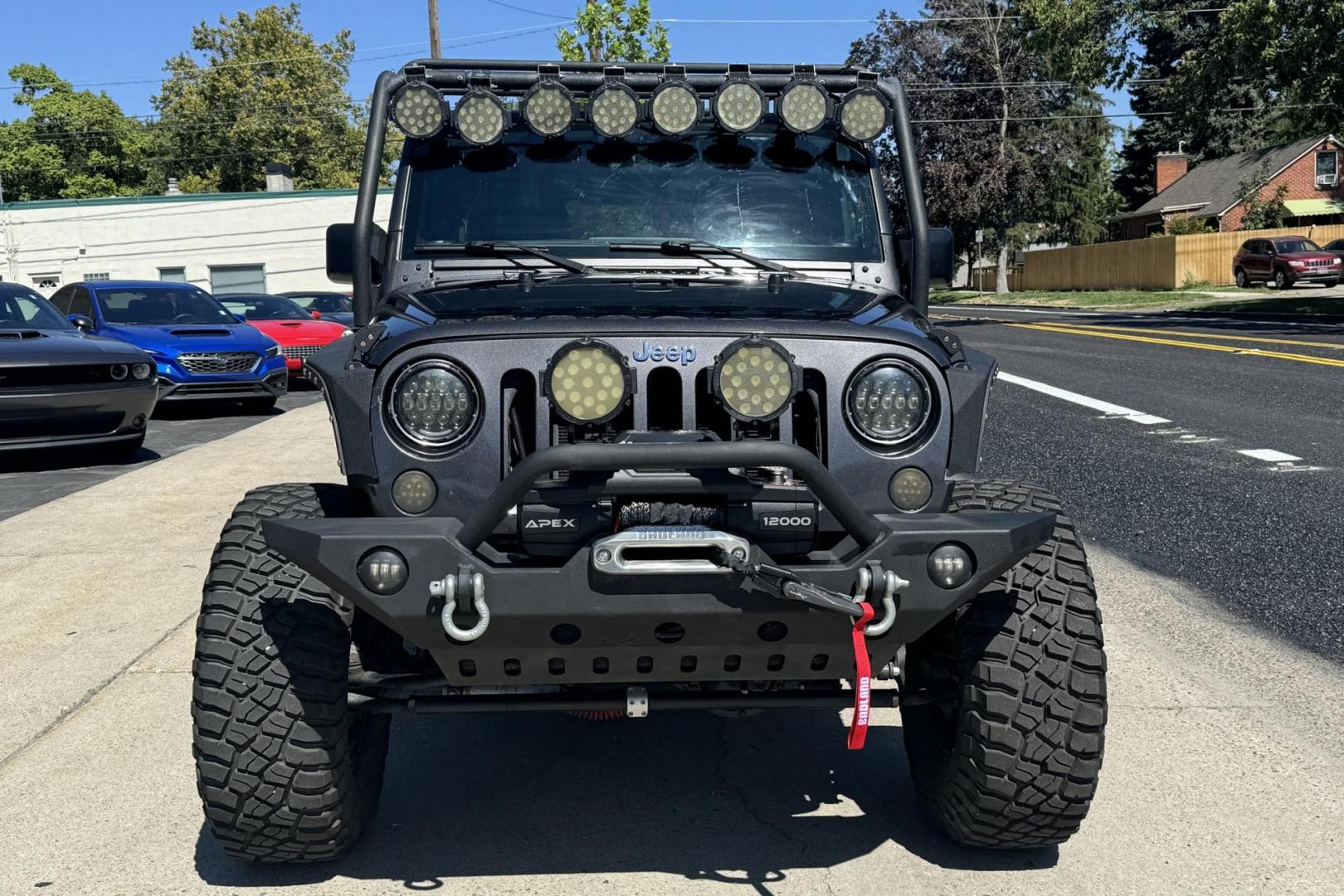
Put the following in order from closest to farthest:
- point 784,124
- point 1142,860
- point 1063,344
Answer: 1. point 1142,860
2. point 784,124
3. point 1063,344

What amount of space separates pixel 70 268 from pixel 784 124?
4237 centimetres

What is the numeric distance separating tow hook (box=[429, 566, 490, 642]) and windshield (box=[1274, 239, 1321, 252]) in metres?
42.9

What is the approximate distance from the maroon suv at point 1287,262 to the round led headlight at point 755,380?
41.5 metres

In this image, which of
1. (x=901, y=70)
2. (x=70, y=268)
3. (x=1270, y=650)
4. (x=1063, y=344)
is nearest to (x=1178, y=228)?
(x=901, y=70)

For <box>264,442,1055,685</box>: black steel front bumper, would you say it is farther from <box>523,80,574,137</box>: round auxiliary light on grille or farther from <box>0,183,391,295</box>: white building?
<box>0,183,391,295</box>: white building

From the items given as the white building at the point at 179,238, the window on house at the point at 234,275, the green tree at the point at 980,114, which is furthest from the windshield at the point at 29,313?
the green tree at the point at 980,114

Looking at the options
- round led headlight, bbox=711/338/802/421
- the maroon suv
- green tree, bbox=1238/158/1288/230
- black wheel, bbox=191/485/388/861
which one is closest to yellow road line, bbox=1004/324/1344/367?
round led headlight, bbox=711/338/802/421

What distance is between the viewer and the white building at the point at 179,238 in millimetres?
41406

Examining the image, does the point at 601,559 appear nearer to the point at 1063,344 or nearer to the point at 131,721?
the point at 131,721

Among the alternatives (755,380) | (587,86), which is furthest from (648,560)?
(587,86)

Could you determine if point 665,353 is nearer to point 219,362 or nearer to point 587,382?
point 587,382

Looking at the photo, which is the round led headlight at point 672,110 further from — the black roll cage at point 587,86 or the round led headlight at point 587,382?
the round led headlight at point 587,382

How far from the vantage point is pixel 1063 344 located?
21766 mm

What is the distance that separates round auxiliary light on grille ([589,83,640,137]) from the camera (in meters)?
4.20
